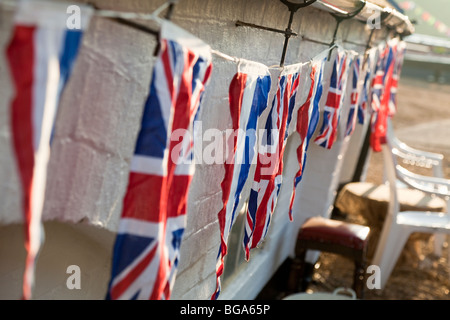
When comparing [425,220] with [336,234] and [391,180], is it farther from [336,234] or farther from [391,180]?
[336,234]

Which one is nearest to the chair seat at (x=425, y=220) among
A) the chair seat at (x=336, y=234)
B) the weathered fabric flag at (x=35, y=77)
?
the chair seat at (x=336, y=234)

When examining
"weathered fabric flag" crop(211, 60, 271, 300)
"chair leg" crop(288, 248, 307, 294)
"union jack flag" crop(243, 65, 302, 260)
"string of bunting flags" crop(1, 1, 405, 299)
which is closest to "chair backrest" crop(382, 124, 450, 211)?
"chair leg" crop(288, 248, 307, 294)

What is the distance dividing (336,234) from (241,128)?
3.46m

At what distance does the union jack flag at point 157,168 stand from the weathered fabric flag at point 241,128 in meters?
0.52

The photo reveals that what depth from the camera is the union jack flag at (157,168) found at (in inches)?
68.9

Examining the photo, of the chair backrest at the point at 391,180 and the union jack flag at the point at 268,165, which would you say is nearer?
the union jack flag at the point at 268,165

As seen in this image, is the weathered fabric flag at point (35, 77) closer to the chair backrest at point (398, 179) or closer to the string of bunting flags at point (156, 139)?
the string of bunting flags at point (156, 139)

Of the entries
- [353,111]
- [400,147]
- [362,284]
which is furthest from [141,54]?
[400,147]

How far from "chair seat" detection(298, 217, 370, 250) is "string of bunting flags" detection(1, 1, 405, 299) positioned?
9.06ft

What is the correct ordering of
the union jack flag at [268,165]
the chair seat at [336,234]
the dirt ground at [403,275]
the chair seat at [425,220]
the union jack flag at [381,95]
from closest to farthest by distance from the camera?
the union jack flag at [268,165] < the chair seat at [336,234] < the union jack flag at [381,95] < the chair seat at [425,220] < the dirt ground at [403,275]

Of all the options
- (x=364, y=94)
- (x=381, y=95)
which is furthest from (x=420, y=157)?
(x=364, y=94)

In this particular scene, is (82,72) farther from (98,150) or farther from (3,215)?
(3,215)

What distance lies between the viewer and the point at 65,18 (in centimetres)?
137
